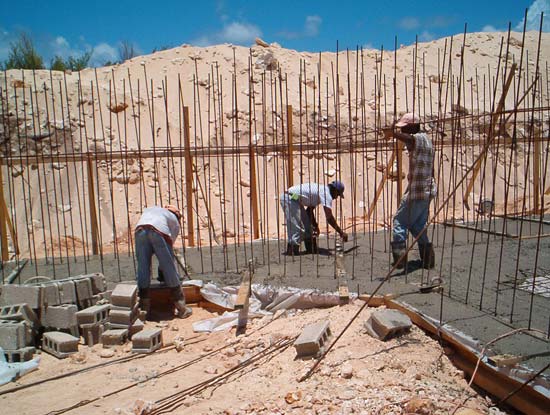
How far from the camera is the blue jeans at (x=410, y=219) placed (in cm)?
481

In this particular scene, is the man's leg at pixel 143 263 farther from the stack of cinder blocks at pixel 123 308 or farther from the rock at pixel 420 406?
the rock at pixel 420 406

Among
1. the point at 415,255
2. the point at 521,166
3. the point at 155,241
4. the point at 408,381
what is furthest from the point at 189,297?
the point at 521,166

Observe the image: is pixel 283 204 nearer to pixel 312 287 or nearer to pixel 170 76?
pixel 312 287

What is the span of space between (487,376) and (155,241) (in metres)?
3.19

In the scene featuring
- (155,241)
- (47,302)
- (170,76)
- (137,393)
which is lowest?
(137,393)

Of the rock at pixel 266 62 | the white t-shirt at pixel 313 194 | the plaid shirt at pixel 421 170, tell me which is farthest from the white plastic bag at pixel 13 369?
the rock at pixel 266 62

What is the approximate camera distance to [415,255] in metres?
5.63

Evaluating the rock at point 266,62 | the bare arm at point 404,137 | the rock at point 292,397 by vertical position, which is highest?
the rock at point 266,62

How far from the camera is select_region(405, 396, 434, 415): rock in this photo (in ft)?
8.45

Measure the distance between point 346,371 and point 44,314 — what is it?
9.87 feet

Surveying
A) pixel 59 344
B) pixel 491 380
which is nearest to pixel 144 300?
pixel 59 344

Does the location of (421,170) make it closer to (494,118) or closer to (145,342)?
(494,118)

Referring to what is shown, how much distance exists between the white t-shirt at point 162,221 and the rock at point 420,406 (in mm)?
2980

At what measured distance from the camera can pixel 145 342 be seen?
13.9 feet
